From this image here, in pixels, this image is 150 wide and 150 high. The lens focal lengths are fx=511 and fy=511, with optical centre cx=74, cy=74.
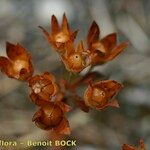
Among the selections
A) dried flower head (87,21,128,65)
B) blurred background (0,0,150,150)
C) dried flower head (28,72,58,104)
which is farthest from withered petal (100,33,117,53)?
blurred background (0,0,150,150)

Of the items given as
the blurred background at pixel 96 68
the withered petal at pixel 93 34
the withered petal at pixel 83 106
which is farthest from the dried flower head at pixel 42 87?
the blurred background at pixel 96 68

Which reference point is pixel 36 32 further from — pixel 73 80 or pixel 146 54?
pixel 73 80

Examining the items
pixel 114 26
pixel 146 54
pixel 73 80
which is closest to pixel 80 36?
pixel 114 26

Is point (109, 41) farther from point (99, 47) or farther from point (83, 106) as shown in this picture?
point (83, 106)

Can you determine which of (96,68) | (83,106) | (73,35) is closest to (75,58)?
(73,35)

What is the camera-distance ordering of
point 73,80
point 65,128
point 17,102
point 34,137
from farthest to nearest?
1. point 17,102
2. point 34,137
3. point 73,80
4. point 65,128

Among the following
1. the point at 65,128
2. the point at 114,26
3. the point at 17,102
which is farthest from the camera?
the point at 114,26
